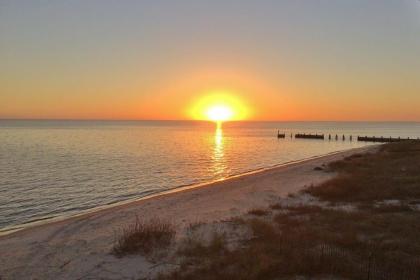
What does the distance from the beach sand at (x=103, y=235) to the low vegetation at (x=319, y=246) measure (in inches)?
64.3

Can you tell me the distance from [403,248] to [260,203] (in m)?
10.9

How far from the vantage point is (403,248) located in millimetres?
9766

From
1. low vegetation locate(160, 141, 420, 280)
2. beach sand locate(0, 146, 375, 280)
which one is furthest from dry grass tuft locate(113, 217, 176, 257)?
low vegetation locate(160, 141, 420, 280)

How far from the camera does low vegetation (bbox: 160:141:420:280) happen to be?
8438 mm

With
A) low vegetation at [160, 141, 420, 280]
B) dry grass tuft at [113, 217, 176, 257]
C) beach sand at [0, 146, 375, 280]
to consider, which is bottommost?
beach sand at [0, 146, 375, 280]

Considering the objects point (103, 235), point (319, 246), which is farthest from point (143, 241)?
point (319, 246)

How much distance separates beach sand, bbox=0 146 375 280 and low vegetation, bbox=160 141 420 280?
163 centimetres

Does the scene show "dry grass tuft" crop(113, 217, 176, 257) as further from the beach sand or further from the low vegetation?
the low vegetation

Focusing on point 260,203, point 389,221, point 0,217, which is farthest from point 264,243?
point 0,217

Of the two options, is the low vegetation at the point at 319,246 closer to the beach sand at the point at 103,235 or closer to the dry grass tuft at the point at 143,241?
the dry grass tuft at the point at 143,241

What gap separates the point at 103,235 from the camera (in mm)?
14109

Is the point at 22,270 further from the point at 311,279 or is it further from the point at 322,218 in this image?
the point at 322,218

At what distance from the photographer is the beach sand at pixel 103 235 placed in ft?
32.7

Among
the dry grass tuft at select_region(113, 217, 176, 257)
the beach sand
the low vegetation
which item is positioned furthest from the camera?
the dry grass tuft at select_region(113, 217, 176, 257)
